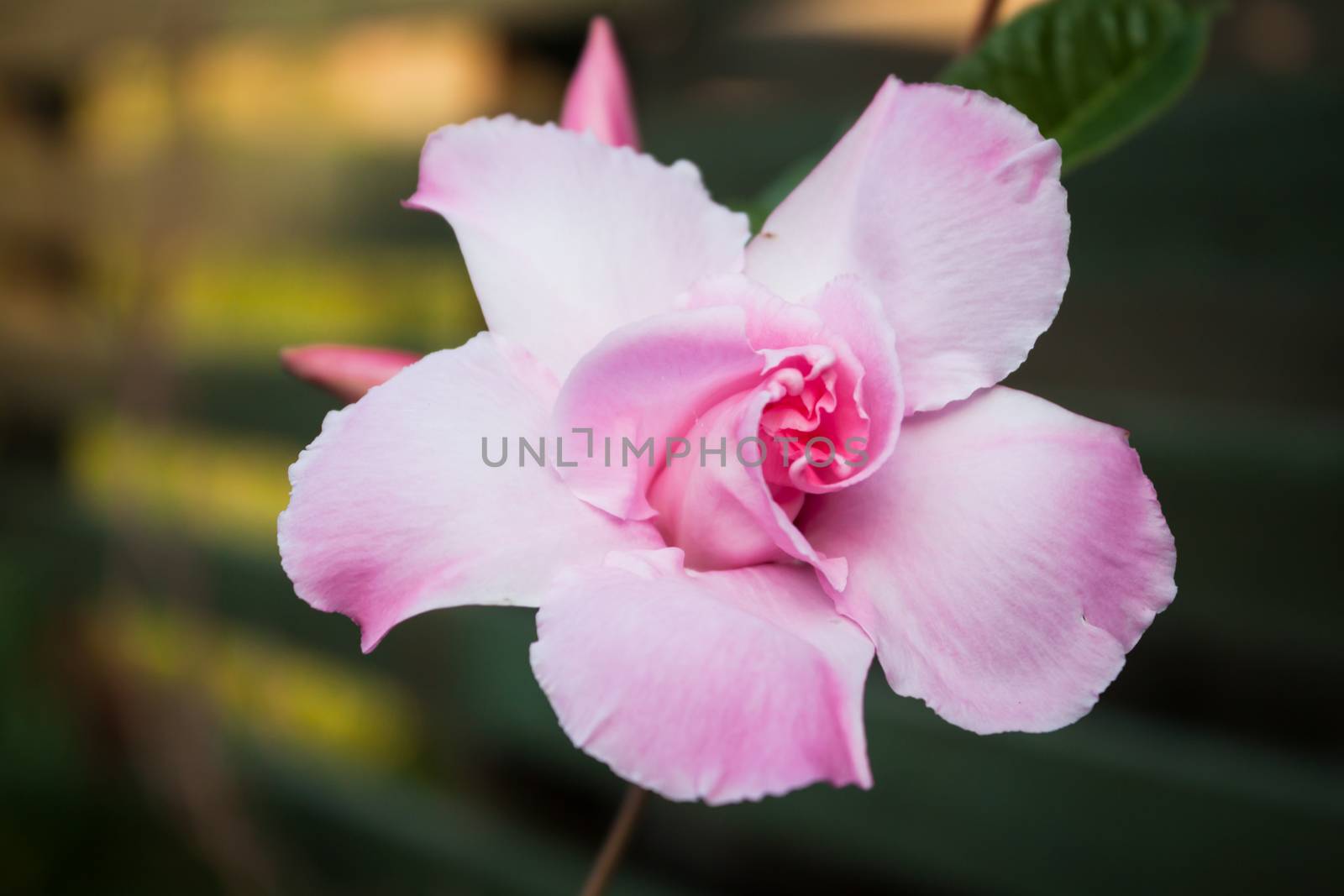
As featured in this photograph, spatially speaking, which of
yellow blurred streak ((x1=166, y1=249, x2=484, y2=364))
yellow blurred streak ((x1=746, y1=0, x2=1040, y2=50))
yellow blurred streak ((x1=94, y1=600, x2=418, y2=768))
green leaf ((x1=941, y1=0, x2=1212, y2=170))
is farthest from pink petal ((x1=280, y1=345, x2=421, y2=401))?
yellow blurred streak ((x1=94, y1=600, x2=418, y2=768))

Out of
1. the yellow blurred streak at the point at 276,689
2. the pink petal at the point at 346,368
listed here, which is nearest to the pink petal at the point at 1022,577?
the pink petal at the point at 346,368

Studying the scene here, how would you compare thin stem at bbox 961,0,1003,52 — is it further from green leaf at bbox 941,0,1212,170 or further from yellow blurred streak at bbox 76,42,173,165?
yellow blurred streak at bbox 76,42,173,165

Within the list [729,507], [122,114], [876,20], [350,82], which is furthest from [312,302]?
[729,507]

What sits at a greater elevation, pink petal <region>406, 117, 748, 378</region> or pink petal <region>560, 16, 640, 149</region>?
pink petal <region>560, 16, 640, 149</region>

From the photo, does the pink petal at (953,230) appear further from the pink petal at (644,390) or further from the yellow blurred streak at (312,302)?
the yellow blurred streak at (312,302)

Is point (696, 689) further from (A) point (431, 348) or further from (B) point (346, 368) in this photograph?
(A) point (431, 348)

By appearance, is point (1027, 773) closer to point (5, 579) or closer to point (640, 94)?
point (640, 94)
